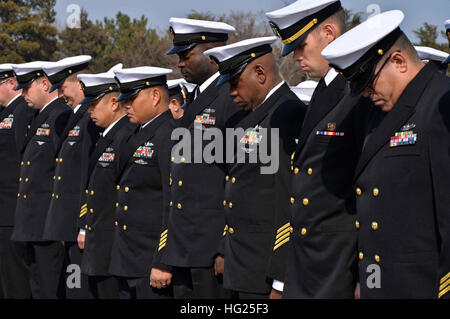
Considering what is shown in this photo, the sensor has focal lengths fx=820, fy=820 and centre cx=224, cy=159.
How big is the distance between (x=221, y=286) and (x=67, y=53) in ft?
119

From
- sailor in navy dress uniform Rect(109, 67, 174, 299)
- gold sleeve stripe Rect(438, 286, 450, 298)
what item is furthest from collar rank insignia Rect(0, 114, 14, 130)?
gold sleeve stripe Rect(438, 286, 450, 298)

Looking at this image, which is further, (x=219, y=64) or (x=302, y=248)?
(x=219, y=64)

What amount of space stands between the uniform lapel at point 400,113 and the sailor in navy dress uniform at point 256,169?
967mm

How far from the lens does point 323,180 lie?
4.37 m

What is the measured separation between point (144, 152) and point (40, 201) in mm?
2519

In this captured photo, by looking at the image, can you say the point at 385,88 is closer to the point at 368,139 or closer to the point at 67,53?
the point at 368,139

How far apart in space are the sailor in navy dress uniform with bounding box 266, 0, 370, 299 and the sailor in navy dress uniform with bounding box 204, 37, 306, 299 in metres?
0.36

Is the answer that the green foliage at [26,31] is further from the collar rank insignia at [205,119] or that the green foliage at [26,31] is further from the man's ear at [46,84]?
the collar rank insignia at [205,119]

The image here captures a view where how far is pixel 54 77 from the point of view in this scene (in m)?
8.62

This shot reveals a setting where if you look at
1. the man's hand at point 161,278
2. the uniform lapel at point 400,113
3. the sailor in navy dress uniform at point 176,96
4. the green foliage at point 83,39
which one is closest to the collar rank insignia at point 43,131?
the sailor in navy dress uniform at point 176,96

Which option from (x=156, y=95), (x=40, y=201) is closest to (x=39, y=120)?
(x=40, y=201)

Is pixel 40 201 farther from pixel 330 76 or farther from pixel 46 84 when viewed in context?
pixel 330 76

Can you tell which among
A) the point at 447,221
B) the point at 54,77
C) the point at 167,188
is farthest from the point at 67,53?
the point at 447,221

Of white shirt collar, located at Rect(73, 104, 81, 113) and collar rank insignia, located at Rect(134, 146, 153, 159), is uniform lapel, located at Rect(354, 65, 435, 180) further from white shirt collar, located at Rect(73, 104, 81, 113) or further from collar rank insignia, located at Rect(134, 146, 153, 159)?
white shirt collar, located at Rect(73, 104, 81, 113)
